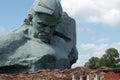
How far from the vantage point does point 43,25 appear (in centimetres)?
1756

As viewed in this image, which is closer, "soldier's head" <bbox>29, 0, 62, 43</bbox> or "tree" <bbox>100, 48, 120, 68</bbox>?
"soldier's head" <bbox>29, 0, 62, 43</bbox>

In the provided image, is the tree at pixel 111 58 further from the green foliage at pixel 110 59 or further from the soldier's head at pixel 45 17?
the soldier's head at pixel 45 17

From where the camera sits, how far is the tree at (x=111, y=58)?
3075cm

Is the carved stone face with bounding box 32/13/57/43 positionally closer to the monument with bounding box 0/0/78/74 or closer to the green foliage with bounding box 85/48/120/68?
the monument with bounding box 0/0/78/74

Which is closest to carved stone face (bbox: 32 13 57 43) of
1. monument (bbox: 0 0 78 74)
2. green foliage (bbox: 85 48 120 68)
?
monument (bbox: 0 0 78 74)

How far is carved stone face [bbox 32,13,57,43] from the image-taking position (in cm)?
1745

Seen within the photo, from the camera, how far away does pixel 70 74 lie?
47.9 ft

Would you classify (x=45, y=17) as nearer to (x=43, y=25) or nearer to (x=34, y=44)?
(x=43, y=25)

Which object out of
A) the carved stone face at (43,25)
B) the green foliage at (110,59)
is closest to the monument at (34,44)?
the carved stone face at (43,25)

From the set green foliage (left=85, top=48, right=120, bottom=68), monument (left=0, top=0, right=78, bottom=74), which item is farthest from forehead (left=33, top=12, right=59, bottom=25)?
green foliage (left=85, top=48, right=120, bottom=68)

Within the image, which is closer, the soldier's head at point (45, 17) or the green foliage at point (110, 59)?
the soldier's head at point (45, 17)

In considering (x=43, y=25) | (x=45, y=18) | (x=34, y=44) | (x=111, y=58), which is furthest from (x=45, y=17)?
(x=111, y=58)

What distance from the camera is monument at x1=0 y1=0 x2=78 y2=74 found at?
17.4 meters

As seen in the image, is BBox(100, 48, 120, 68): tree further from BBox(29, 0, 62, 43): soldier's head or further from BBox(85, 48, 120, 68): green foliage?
BBox(29, 0, 62, 43): soldier's head
